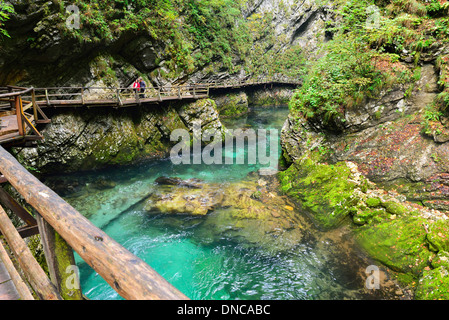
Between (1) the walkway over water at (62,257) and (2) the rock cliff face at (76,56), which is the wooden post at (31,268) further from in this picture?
(2) the rock cliff face at (76,56)

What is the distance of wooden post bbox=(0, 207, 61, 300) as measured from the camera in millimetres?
1629

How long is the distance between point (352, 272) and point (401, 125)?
19.7 feet

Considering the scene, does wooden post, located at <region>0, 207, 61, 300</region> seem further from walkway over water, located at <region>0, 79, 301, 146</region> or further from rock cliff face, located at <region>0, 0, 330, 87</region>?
rock cliff face, located at <region>0, 0, 330, 87</region>

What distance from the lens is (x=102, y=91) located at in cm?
1297

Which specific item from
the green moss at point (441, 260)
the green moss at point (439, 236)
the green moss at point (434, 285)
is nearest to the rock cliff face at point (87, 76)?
the green moss at point (439, 236)

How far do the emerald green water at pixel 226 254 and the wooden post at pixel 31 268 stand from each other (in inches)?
172

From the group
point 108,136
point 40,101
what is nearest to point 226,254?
Answer: point 108,136

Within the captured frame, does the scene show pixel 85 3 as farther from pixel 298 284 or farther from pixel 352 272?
pixel 352 272

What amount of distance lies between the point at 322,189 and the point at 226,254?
183 inches

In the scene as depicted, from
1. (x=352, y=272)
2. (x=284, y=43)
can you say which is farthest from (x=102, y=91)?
(x=284, y=43)

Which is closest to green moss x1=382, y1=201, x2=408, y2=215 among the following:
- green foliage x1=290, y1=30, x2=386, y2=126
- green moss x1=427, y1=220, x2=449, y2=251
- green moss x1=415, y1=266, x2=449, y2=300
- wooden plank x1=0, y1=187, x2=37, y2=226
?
green moss x1=427, y1=220, x2=449, y2=251

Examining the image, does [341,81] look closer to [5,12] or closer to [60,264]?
[60,264]

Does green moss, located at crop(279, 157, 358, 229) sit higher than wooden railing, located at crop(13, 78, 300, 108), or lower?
lower

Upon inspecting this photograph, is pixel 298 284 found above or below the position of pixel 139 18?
below
